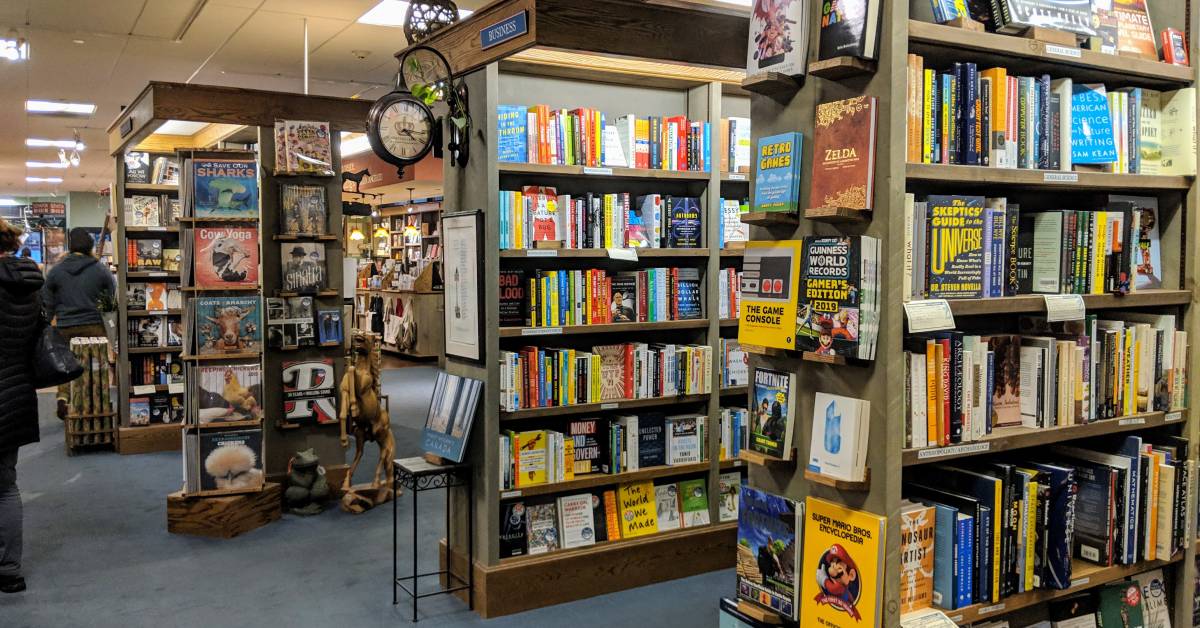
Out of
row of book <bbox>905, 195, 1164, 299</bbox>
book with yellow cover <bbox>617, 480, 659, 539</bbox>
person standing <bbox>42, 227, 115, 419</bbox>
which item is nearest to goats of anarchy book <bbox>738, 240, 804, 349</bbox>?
row of book <bbox>905, 195, 1164, 299</bbox>

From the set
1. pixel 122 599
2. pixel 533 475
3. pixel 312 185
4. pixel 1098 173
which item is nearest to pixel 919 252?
pixel 1098 173

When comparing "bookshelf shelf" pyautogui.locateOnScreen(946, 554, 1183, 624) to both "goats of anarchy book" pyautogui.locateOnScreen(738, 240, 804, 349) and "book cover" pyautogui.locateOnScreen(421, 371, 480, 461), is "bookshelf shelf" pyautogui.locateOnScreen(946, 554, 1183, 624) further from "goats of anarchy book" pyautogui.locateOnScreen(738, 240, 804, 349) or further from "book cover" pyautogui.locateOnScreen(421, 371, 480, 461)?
"book cover" pyautogui.locateOnScreen(421, 371, 480, 461)

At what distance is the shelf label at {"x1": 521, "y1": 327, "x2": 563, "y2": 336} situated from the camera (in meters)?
4.19

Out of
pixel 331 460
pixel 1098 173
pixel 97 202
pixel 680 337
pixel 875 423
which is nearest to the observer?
pixel 875 423

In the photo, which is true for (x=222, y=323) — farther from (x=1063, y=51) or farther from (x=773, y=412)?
(x=1063, y=51)

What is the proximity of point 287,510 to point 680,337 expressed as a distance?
9.55ft

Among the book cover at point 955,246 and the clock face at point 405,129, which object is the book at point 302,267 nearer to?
the clock face at point 405,129

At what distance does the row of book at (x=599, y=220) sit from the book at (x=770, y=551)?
2.00m

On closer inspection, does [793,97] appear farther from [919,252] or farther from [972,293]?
[972,293]

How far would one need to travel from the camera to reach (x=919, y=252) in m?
2.38

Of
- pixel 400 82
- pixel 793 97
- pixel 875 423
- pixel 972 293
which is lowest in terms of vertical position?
pixel 875 423

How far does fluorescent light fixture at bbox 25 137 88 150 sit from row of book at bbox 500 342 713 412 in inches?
488

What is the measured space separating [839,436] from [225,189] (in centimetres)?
470

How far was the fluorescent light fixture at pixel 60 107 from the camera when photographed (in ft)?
35.5
